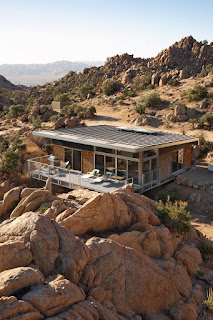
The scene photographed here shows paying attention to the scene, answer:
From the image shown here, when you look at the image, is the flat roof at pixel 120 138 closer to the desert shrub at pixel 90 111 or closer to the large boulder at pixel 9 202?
the large boulder at pixel 9 202

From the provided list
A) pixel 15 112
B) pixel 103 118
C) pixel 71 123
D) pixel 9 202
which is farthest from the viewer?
pixel 15 112

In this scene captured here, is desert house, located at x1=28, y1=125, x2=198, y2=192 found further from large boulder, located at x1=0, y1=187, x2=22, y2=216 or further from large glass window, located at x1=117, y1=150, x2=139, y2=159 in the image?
large boulder, located at x1=0, y1=187, x2=22, y2=216

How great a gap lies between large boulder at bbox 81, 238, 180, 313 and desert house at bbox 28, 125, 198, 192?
956 cm

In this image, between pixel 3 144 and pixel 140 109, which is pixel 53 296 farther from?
pixel 140 109

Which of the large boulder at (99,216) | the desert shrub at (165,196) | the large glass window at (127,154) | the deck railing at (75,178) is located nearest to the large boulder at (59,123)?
the deck railing at (75,178)

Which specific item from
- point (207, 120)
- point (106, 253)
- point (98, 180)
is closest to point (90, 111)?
point (207, 120)

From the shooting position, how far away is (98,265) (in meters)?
9.02

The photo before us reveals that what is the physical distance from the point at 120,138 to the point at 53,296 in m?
16.8

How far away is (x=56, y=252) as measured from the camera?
27.8 ft

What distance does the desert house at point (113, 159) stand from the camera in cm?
2088

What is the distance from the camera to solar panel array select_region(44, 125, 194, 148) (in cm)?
2166

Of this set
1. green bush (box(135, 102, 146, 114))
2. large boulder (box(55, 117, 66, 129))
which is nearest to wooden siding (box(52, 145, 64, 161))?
large boulder (box(55, 117, 66, 129))

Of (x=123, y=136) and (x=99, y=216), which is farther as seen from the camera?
(x=123, y=136)

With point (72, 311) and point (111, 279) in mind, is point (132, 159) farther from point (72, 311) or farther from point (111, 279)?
point (72, 311)
